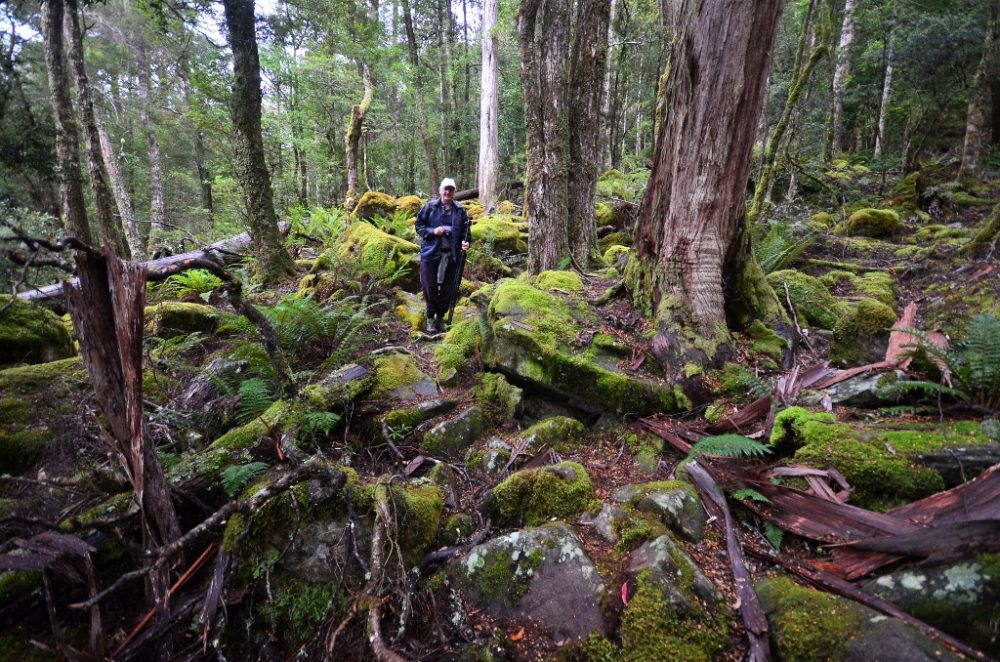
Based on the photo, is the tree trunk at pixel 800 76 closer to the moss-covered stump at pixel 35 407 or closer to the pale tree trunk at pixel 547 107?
the pale tree trunk at pixel 547 107

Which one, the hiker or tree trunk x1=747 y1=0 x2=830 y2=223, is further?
tree trunk x1=747 y1=0 x2=830 y2=223

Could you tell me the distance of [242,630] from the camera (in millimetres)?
2256

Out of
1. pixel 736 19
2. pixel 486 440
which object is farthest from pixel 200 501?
pixel 736 19

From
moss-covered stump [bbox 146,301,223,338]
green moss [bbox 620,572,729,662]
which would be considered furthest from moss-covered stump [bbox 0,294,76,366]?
green moss [bbox 620,572,729,662]

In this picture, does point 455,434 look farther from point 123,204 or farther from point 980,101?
point 980,101

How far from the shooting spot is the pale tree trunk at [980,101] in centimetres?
1056

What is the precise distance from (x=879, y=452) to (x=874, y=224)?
1025 cm

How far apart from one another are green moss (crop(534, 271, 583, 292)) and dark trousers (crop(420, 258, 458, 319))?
1357 millimetres

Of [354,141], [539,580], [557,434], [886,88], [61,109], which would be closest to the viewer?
[539,580]

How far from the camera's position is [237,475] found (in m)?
2.60

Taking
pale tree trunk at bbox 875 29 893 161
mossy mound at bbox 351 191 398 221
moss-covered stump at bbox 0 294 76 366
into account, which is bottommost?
moss-covered stump at bbox 0 294 76 366

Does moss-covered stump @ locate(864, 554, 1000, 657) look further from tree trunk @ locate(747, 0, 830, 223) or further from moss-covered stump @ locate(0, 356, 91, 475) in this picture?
tree trunk @ locate(747, 0, 830, 223)

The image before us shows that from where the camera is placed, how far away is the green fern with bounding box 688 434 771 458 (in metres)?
2.57

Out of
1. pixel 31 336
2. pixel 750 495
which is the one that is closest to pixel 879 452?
pixel 750 495
